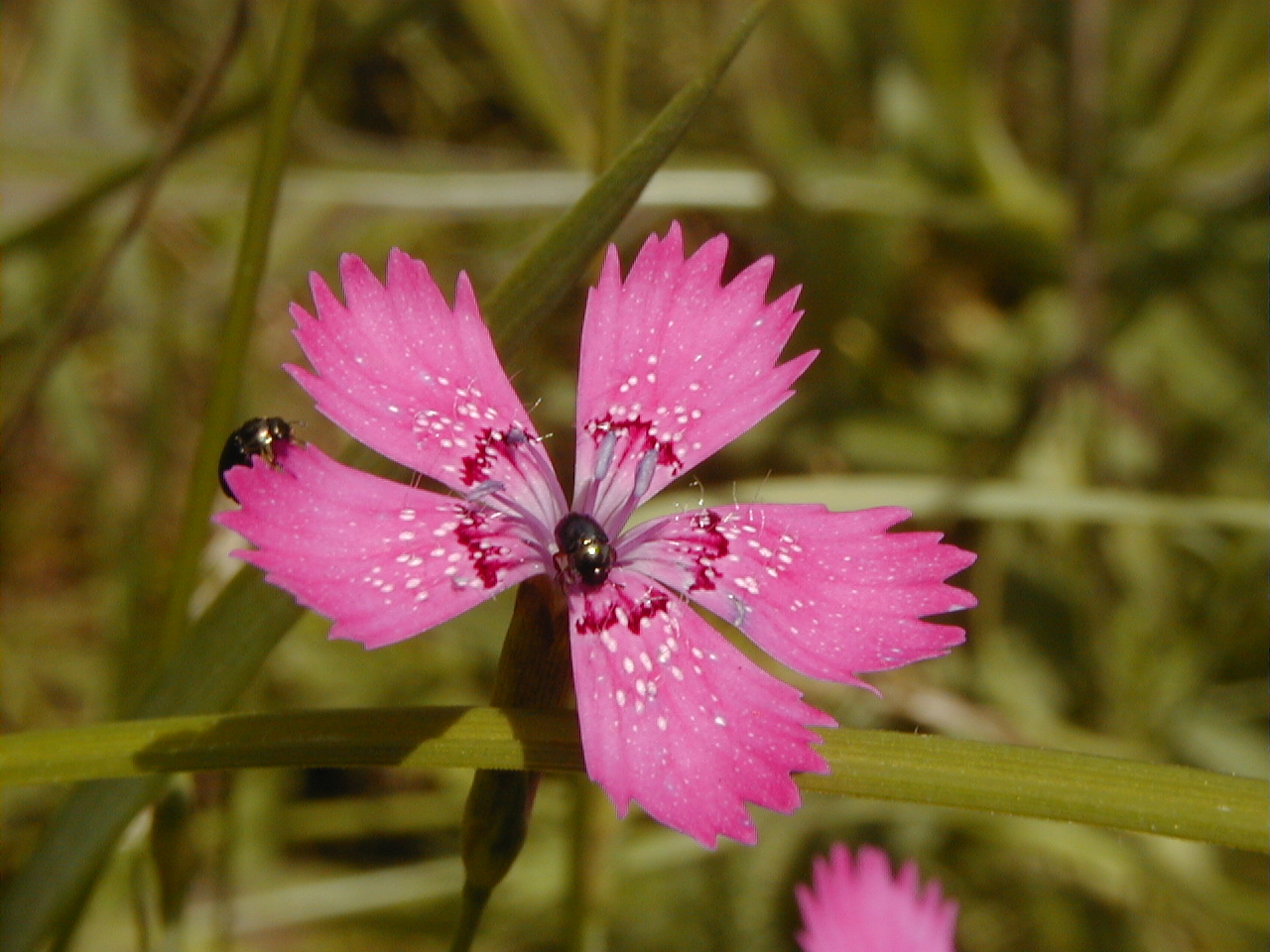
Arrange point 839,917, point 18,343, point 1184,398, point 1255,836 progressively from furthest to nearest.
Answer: point 1184,398 < point 18,343 < point 839,917 < point 1255,836

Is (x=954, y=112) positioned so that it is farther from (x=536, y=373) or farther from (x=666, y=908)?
(x=666, y=908)

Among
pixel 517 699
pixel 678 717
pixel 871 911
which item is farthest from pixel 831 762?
pixel 871 911

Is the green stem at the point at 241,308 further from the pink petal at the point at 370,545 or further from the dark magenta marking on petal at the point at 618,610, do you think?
the dark magenta marking on petal at the point at 618,610

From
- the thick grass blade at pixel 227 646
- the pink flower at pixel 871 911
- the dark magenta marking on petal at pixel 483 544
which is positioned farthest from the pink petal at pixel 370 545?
the pink flower at pixel 871 911

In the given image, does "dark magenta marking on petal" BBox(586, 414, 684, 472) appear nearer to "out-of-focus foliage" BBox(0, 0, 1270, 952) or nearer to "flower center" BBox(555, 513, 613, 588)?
"flower center" BBox(555, 513, 613, 588)

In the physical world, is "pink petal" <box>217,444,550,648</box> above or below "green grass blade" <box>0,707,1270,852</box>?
above

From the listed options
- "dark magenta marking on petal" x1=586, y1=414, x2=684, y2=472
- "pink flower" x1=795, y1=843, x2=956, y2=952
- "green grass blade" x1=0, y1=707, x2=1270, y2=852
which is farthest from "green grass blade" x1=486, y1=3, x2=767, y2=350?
"pink flower" x1=795, y1=843, x2=956, y2=952

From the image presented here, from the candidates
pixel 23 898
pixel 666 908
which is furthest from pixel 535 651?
pixel 666 908
